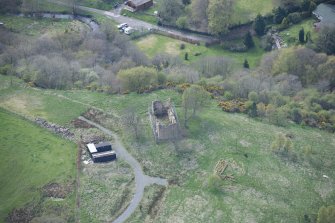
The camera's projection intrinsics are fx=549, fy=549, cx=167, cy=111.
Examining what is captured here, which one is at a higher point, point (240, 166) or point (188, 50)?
point (240, 166)

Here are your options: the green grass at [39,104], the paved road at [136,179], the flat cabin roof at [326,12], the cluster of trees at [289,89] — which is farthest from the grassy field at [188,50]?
the paved road at [136,179]

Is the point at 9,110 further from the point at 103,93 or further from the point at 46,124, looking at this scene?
the point at 103,93

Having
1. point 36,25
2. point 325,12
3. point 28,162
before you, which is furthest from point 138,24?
point 28,162

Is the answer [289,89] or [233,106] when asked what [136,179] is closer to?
[233,106]

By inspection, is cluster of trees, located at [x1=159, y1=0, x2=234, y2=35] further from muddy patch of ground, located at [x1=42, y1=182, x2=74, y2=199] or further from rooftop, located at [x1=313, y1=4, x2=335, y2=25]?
muddy patch of ground, located at [x1=42, y1=182, x2=74, y2=199]

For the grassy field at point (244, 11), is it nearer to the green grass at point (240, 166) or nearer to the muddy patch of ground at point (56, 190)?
the green grass at point (240, 166)
